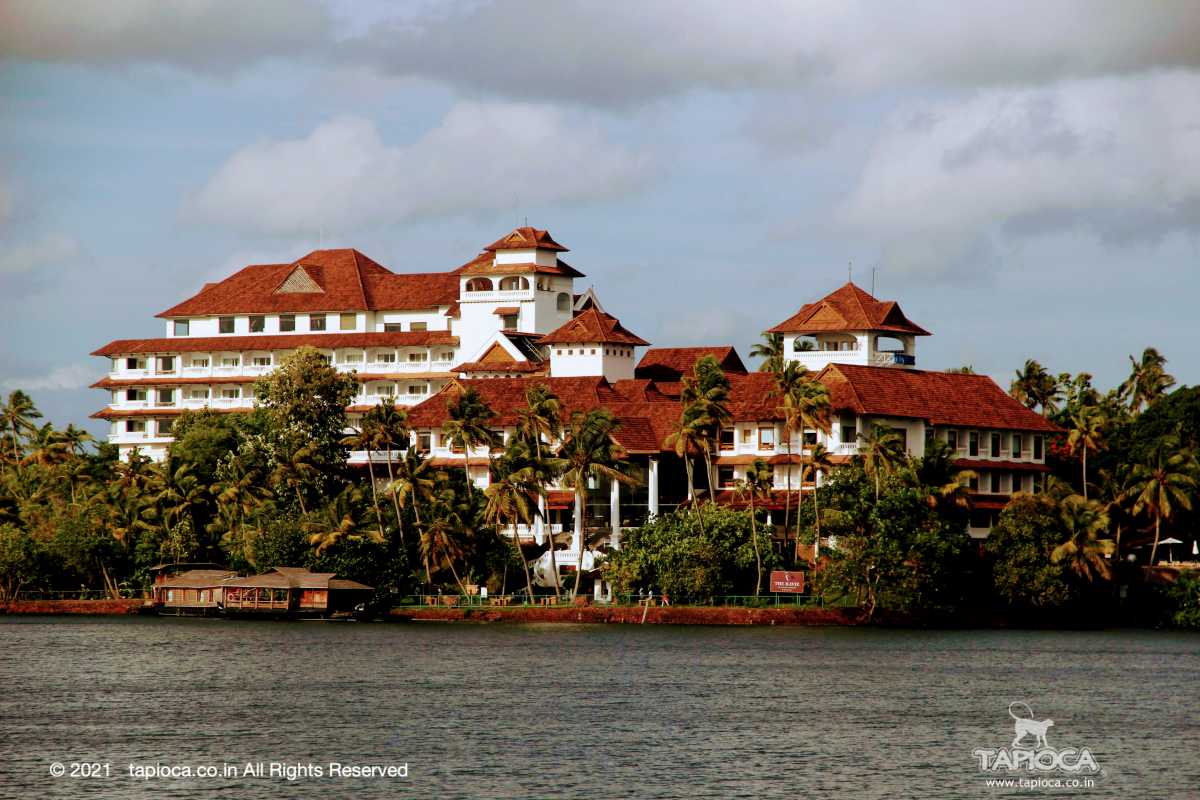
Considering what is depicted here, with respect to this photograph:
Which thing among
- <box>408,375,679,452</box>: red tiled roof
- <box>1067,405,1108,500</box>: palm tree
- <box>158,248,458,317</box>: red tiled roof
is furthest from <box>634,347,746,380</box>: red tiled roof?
<box>1067,405,1108,500</box>: palm tree

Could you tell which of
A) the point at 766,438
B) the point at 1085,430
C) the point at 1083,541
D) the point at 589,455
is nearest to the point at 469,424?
the point at 589,455

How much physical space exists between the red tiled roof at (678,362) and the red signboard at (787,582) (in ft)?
122

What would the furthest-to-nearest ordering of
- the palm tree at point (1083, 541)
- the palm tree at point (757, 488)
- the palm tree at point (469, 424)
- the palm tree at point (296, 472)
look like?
the palm tree at point (296, 472), the palm tree at point (469, 424), the palm tree at point (757, 488), the palm tree at point (1083, 541)

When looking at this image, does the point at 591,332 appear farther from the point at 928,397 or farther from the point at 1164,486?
the point at 1164,486

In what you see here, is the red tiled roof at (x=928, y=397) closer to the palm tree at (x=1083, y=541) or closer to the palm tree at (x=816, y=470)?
the palm tree at (x=816, y=470)

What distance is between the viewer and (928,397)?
125m

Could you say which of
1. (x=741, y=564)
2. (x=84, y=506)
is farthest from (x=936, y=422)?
(x=84, y=506)

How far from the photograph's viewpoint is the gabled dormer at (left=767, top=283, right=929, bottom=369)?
134500 mm

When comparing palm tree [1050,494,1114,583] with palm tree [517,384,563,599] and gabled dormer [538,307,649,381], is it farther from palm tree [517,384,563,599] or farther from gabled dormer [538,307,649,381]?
gabled dormer [538,307,649,381]

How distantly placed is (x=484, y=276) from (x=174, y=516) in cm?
3549

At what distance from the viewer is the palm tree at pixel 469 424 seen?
383 feet

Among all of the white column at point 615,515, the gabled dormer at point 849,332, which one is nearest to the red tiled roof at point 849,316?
the gabled dormer at point 849,332

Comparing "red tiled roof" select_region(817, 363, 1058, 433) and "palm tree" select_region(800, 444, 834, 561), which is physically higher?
"red tiled roof" select_region(817, 363, 1058, 433)

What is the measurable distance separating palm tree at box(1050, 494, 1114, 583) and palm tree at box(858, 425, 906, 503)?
9296mm
